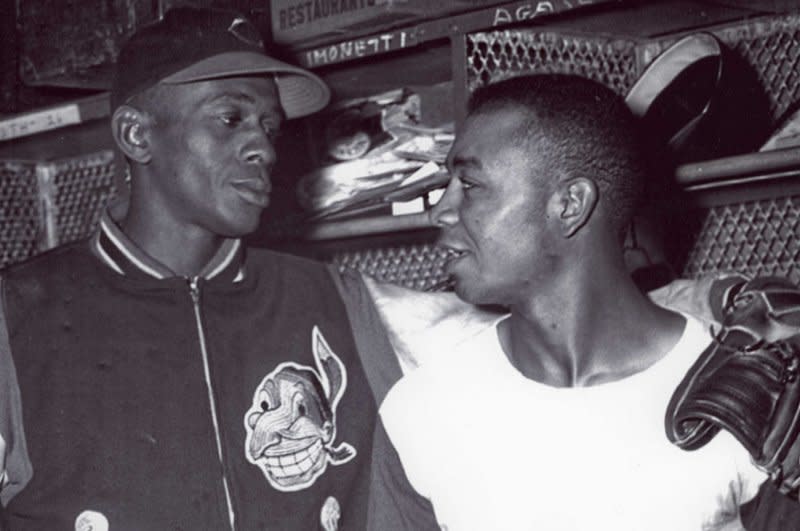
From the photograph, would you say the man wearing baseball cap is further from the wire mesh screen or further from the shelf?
the wire mesh screen

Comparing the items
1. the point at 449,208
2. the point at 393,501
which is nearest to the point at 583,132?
the point at 449,208

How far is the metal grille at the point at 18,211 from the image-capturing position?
128 inches

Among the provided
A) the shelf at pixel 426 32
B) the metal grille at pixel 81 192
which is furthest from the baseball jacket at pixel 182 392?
the metal grille at pixel 81 192

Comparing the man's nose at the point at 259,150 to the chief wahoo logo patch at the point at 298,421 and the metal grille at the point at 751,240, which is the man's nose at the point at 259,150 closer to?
the chief wahoo logo patch at the point at 298,421

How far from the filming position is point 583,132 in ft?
6.05

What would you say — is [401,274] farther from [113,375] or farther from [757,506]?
[757,506]

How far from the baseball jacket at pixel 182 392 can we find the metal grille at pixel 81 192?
4.20 feet

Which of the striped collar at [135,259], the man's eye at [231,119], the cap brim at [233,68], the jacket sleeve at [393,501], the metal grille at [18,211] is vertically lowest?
the metal grille at [18,211]

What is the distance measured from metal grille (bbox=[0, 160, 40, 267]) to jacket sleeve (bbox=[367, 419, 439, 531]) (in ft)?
5.40

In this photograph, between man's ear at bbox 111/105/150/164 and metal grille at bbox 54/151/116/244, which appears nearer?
man's ear at bbox 111/105/150/164

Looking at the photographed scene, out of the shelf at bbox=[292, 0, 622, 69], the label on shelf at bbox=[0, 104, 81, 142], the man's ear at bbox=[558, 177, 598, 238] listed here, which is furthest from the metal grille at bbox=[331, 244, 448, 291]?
the man's ear at bbox=[558, 177, 598, 238]

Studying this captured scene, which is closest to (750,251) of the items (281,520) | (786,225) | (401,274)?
(786,225)

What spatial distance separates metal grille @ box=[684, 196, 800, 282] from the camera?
8.03 ft

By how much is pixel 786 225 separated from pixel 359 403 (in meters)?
0.93
